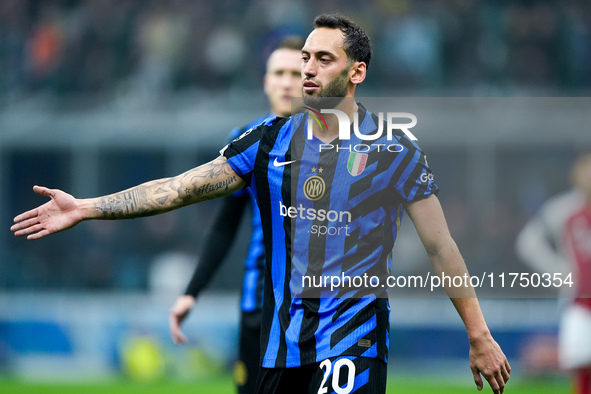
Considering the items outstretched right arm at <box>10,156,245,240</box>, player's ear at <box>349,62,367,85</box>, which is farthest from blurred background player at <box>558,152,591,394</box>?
outstretched right arm at <box>10,156,245,240</box>

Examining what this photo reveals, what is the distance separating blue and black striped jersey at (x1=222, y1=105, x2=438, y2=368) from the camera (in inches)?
151

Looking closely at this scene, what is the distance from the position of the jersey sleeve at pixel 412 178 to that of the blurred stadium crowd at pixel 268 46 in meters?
9.35

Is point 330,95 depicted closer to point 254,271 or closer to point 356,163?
point 356,163

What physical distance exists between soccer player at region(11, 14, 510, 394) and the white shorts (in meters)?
3.82

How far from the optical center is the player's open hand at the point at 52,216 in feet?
12.9

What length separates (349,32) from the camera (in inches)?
162

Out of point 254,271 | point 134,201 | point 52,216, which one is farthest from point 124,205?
point 254,271

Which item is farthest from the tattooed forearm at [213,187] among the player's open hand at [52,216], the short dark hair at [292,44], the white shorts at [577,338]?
the white shorts at [577,338]

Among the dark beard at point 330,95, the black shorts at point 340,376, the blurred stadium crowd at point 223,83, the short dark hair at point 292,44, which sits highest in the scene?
the blurred stadium crowd at point 223,83

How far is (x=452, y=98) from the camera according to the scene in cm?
1288

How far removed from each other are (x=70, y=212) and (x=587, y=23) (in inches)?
A: 466

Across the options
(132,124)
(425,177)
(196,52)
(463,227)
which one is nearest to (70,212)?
(425,177)

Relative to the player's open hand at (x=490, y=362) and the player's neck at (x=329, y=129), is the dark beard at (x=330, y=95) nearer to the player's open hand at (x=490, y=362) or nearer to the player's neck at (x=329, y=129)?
the player's neck at (x=329, y=129)

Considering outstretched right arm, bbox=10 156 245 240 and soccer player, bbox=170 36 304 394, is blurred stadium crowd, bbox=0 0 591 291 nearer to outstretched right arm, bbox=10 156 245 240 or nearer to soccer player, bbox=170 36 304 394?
soccer player, bbox=170 36 304 394
